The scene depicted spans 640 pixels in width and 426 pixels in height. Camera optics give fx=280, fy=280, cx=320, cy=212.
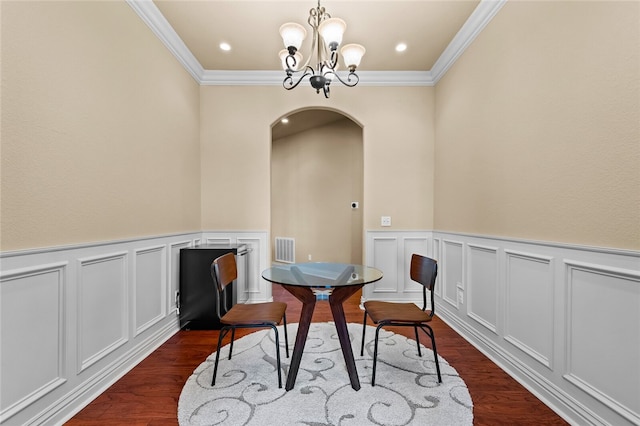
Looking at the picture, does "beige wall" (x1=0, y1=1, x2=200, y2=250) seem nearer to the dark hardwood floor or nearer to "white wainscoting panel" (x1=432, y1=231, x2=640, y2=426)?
the dark hardwood floor

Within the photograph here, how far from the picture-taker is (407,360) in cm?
222

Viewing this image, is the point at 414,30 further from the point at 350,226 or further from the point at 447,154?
the point at 350,226

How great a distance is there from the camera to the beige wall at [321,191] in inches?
202

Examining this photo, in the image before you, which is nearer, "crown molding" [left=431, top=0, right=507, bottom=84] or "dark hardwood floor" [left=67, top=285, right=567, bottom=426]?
"dark hardwood floor" [left=67, top=285, right=567, bottom=426]

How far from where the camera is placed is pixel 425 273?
7.19ft

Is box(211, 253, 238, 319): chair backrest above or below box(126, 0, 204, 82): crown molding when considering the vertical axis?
below

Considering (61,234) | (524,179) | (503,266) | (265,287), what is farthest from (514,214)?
(61,234)

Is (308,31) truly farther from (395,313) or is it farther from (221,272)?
(395,313)

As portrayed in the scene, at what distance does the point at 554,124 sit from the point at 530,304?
1195 mm

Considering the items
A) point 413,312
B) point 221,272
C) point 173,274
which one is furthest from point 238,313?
point 413,312

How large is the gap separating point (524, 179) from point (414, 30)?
5.89 ft

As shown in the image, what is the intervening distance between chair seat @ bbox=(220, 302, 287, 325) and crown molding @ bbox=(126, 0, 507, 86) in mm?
2536

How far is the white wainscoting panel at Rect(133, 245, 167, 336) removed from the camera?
7.59ft

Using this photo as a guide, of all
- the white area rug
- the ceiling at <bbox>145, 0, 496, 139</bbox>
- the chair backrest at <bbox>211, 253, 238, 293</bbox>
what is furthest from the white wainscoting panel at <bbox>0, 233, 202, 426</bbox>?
the ceiling at <bbox>145, 0, 496, 139</bbox>
